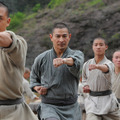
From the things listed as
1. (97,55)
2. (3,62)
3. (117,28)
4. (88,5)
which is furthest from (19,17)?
(3,62)

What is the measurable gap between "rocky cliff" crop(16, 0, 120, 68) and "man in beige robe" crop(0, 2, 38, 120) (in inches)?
464

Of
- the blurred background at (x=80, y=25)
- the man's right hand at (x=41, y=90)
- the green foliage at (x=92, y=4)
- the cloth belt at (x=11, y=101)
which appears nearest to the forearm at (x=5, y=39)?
the cloth belt at (x=11, y=101)

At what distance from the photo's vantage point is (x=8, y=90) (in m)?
2.46

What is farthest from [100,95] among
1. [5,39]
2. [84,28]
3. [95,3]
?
[95,3]

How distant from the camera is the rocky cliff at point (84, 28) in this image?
15.4 meters

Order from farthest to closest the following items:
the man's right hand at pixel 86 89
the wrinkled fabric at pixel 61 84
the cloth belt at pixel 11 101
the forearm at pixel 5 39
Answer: the man's right hand at pixel 86 89
the wrinkled fabric at pixel 61 84
the cloth belt at pixel 11 101
the forearm at pixel 5 39

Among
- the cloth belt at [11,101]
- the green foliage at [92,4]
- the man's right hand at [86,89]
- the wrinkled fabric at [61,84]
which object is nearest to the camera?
the cloth belt at [11,101]

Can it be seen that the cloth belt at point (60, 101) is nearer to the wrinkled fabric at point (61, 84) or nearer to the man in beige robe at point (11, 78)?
the wrinkled fabric at point (61, 84)

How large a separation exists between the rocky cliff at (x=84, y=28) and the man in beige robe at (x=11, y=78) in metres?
11.8

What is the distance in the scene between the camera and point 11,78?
247 cm

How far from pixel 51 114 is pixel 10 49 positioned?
1.33m

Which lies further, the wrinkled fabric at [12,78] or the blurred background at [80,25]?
the blurred background at [80,25]

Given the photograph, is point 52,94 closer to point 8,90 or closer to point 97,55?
point 8,90

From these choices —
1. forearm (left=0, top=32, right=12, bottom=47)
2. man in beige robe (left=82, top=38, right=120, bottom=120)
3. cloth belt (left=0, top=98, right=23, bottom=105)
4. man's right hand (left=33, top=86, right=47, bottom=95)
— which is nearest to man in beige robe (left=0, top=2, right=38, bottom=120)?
cloth belt (left=0, top=98, right=23, bottom=105)
